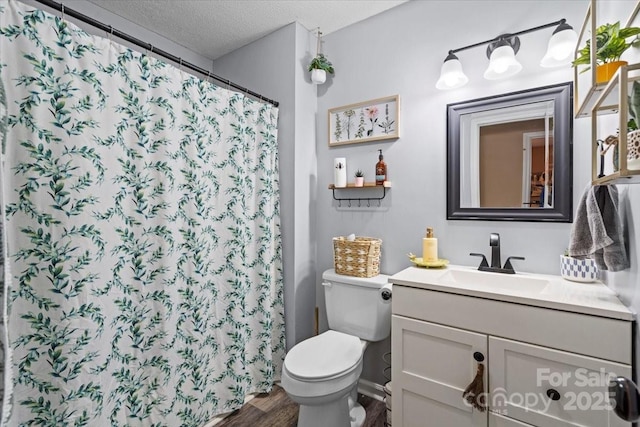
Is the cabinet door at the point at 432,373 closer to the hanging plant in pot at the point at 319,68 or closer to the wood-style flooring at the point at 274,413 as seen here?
the wood-style flooring at the point at 274,413

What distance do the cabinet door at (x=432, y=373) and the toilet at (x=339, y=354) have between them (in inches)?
9.7

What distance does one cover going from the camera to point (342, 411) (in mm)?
1503

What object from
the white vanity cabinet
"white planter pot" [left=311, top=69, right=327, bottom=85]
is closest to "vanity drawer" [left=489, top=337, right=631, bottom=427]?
the white vanity cabinet

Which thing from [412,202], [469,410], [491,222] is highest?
[412,202]

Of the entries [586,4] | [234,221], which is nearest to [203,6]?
[234,221]

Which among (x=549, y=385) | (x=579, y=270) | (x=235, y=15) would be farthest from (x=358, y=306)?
(x=235, y=15)

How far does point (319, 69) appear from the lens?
2.04 m

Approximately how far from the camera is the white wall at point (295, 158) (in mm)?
2078

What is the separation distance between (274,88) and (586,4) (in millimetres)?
1768

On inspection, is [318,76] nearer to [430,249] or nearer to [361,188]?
[361,188]

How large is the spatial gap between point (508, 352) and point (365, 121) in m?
1.50

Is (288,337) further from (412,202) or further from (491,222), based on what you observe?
(491,222)

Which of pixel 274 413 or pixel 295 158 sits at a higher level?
pixel 295 158

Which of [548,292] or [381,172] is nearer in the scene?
[548,292]
